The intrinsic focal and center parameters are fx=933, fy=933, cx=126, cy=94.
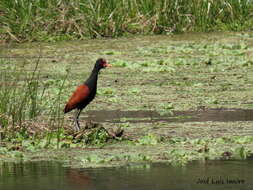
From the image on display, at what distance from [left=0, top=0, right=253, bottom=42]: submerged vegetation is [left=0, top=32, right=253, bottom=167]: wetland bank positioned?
1.03 feet

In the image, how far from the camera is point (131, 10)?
51.2 feet

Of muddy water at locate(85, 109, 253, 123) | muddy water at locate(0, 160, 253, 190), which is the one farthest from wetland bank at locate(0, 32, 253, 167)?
muddy water at locate(0, 160, 253, 190)

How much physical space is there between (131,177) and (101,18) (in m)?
9.49

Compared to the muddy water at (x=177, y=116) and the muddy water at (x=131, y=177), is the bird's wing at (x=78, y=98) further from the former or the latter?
the muddy water at (x=131, y=177)

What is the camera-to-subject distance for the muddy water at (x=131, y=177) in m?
5.83

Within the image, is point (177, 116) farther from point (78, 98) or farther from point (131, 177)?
point (131, 177)

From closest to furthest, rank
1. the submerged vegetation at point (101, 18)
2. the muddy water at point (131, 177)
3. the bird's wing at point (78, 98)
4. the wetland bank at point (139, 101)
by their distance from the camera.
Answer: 1. the muddy water at point (131, 177)
2. the wetland bank at point (139, 101)
3. the bird's wing at point (78, 98)
4. the submerged vegetation at point (101, 18)

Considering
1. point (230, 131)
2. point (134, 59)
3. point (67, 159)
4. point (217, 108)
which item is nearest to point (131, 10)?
point (134, 59)

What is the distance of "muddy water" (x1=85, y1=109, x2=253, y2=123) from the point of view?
8648 millimetres

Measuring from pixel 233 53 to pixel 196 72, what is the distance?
4.89 ft

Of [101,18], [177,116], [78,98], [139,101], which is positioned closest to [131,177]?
[78,98]

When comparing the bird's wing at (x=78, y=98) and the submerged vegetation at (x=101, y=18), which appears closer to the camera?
the bird's wing at (x=78, y=98)

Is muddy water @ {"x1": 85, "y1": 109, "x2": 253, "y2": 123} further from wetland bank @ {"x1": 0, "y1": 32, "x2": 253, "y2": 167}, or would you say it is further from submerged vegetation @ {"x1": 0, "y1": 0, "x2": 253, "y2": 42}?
submerged vegetation @ {"x1": 0, "y1": 0, "x2": 253, "y2": 42}

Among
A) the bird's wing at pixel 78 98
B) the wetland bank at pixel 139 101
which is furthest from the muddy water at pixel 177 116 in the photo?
A: the bird's wing at pixel 78 98
